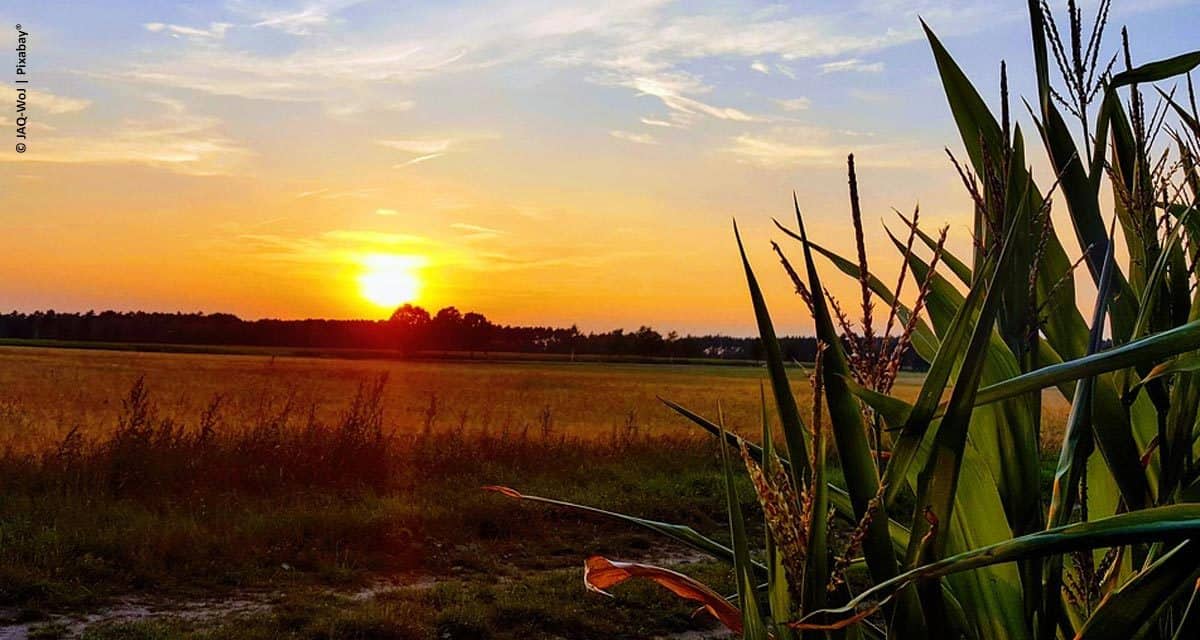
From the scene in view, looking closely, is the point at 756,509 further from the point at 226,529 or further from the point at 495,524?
the point at 226,529

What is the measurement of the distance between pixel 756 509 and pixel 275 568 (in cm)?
518

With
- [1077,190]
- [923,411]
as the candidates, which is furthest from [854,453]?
[1077,190]

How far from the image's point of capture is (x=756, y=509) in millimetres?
10516

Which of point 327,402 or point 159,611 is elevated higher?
point 327,402

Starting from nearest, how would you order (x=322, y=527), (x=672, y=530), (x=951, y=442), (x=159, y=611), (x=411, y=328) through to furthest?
(x=951, y=442), (x=672, y=530), (x=159, y=611), (x=322, y=527), (x=411, y=328)

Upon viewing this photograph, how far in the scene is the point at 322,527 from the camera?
8.10m

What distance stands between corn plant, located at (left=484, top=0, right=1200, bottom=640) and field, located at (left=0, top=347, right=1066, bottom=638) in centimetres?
198

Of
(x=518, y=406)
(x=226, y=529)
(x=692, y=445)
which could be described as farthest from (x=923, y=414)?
(x=518, y=406)

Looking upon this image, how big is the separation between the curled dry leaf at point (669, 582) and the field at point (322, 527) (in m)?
1.93

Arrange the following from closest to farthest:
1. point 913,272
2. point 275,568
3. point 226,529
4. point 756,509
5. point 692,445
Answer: point 913,272
point 275,568
point 226,529
point 756,509
point 692,445

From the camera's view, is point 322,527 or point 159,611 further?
point 322,527

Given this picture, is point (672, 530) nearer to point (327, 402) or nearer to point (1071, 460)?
point (1071, 460)

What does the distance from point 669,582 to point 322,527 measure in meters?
7.28

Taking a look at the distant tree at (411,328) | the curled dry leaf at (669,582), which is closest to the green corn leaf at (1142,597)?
the curled dry leaf at (669,582)
